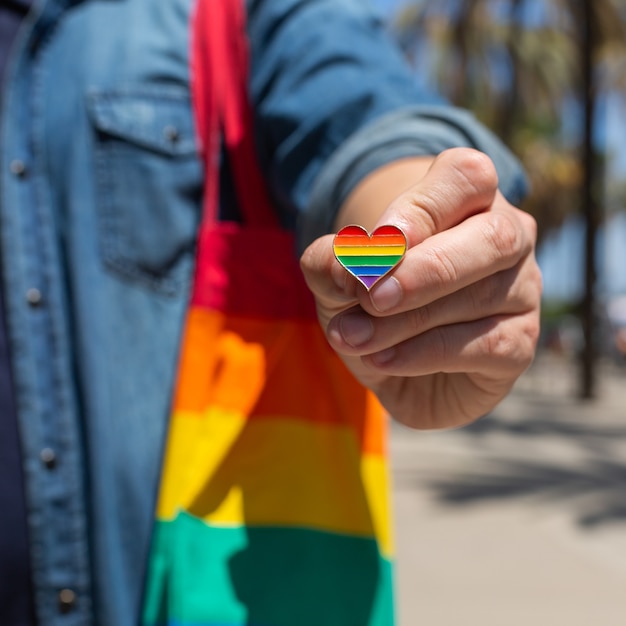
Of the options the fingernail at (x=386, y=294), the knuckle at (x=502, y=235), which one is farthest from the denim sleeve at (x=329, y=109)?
the fingernail at (x=386, y=294)

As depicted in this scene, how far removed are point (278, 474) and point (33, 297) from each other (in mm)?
503

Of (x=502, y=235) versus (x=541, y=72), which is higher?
(x=541, y=72)

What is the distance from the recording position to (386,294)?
0.78m

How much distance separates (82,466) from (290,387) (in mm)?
368

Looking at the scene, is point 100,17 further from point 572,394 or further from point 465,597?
point 572,394

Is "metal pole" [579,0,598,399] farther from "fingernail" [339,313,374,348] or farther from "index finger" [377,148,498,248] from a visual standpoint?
"fingernail" [339,313,374,348]

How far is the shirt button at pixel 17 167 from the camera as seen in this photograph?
Result: 4.25 feet

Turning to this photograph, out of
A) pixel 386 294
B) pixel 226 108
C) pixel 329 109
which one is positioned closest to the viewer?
pixel 386 294

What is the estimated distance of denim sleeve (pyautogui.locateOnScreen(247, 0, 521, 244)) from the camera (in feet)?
3.64

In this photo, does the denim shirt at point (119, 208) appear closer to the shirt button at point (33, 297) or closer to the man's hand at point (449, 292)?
the shirt button at point (33, 297)

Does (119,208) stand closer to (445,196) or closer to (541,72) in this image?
(445,196)

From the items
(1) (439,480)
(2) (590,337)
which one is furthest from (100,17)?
(2) (590,337)

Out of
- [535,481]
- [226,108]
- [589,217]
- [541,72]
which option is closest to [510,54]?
[541,72]

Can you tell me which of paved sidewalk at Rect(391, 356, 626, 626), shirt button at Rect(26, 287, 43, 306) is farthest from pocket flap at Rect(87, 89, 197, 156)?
paved sidewalk at Rect(391, 356, 626, 626)
